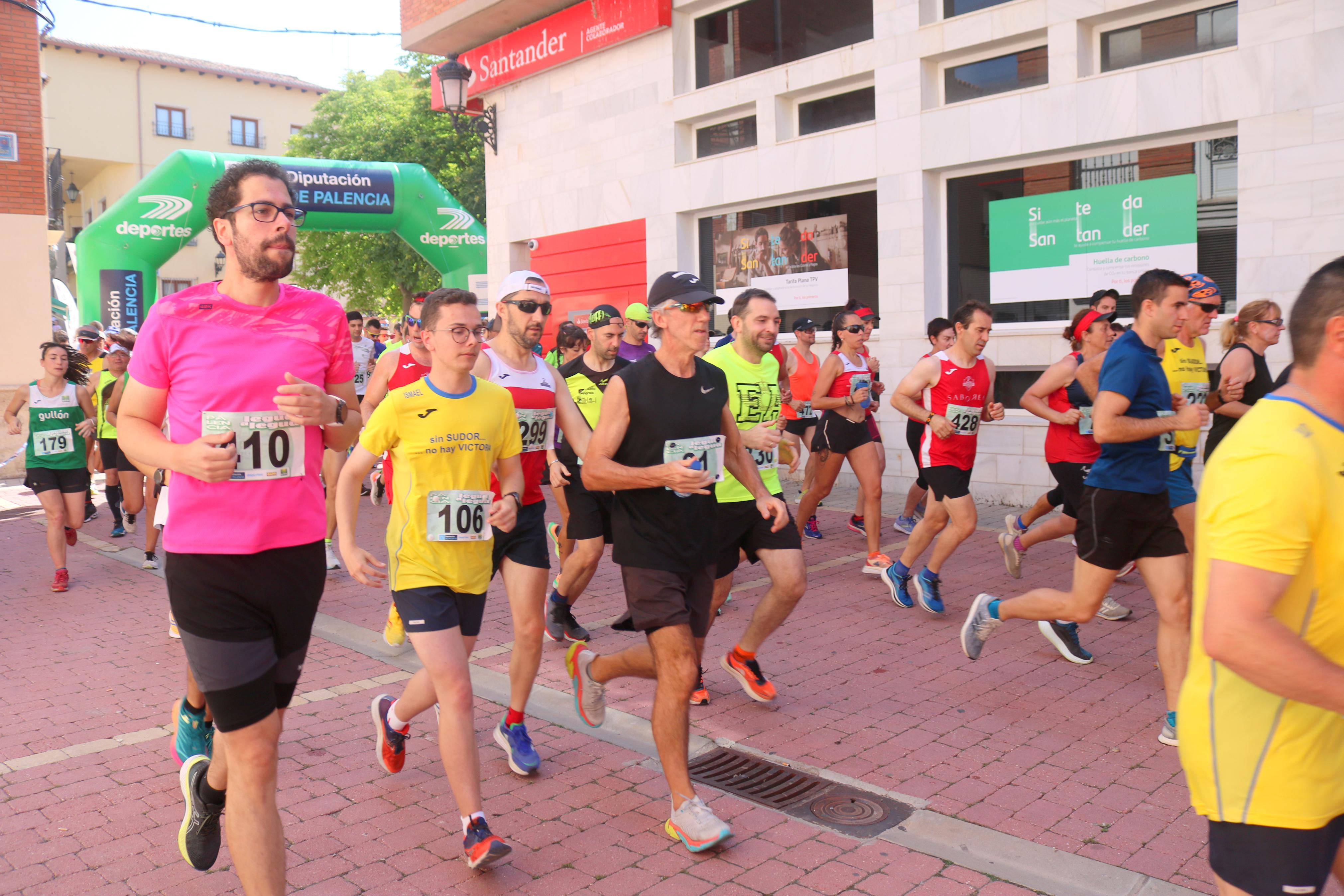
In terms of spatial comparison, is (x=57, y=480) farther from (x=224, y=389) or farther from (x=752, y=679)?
(x=224, y=389)

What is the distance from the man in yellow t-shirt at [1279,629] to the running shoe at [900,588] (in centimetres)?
527

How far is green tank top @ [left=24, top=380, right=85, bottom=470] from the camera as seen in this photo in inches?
343

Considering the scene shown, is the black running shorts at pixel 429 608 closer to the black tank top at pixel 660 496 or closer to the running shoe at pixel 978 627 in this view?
the black tank top at pixel 660 496

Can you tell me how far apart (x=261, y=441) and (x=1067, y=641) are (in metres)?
4.56

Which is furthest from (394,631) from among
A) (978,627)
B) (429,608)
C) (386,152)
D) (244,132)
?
(244,132)

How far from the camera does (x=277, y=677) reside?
299 cm

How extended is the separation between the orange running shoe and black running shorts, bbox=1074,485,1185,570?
1653mm

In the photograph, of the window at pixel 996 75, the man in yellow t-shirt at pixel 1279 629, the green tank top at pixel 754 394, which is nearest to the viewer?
the man in yellow t-shirt at pixel 1279 629

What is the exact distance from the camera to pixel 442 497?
3.79 metres

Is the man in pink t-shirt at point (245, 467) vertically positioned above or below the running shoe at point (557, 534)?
above

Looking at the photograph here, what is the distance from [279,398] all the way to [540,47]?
15.4 m

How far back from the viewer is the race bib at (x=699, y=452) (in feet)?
13.2

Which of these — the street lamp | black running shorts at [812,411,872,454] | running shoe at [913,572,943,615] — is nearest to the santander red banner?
the street lamp

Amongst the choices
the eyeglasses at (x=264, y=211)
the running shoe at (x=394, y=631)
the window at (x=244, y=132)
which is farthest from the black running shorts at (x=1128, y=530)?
the window at (x=244, y=132)
